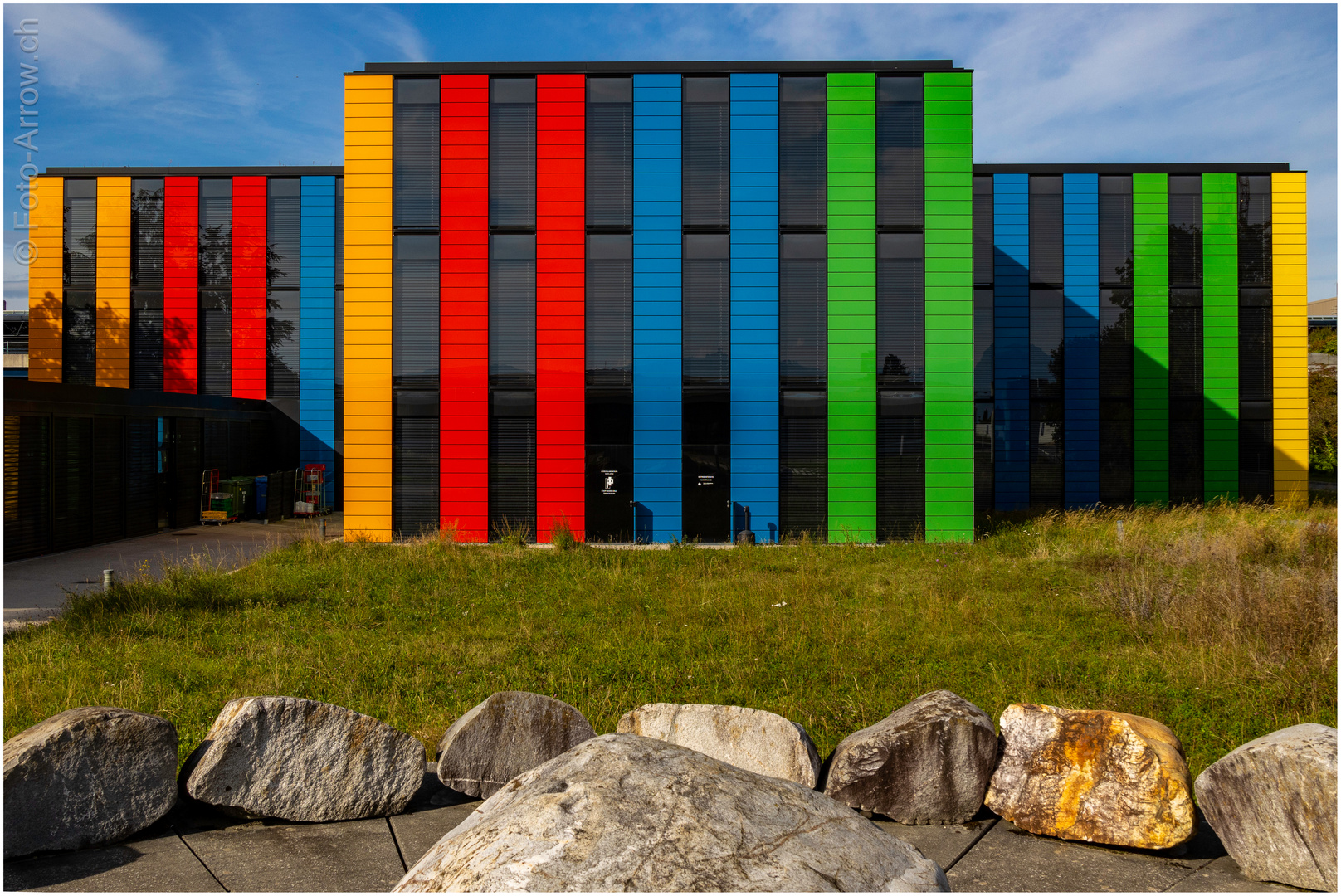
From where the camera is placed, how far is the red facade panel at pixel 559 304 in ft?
56.4

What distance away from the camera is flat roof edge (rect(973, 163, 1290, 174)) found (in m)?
22.1

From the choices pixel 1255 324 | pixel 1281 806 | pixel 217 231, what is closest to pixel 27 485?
pixel 217 231

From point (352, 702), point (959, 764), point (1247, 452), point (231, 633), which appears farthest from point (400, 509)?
point (1247, 452)

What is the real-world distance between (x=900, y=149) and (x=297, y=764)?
17.2 m

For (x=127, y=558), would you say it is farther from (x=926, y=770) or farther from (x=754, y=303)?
(x=926, y=770)

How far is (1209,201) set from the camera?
73.3 feet

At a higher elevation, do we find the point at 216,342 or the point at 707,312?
the point at 216,342

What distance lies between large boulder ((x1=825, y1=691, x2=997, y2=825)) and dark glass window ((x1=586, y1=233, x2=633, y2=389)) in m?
13.2

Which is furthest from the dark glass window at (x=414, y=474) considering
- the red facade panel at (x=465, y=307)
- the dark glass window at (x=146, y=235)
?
the dark glass window at (x=146, y=235)

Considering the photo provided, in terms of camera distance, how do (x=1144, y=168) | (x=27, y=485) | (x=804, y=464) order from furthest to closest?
(x=1144, y=168)
(x=804, y=464)
(x=27, y=485)

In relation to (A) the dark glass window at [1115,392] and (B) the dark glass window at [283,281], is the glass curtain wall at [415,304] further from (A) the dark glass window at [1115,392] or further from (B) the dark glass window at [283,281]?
(A) the dark glass window at [1115,392]

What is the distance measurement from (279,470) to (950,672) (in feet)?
72.4

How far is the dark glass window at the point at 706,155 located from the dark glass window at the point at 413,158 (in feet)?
18.7

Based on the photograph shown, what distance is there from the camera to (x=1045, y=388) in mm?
22766
